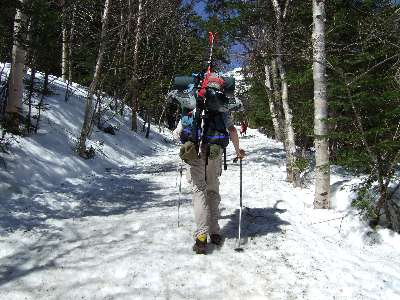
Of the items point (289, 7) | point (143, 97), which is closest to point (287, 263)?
point (289, 7)

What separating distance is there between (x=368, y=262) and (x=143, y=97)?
17.7m

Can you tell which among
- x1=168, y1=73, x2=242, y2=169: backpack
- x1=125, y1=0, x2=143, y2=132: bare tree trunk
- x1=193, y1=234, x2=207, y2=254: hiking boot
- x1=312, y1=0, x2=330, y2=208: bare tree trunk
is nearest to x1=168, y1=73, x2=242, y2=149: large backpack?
x1=168, y1=73, x2=242, y2=169: backpack

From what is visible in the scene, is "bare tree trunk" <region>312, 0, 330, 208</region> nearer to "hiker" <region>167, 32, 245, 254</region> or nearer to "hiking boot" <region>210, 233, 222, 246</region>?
"hiker" <region>167, 32, 245, 254</region>

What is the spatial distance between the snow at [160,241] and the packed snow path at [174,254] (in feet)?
0.05

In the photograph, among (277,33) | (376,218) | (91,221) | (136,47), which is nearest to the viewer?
(91,221)

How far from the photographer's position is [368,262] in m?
5.54

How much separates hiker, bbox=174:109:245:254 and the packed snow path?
0.25 metres

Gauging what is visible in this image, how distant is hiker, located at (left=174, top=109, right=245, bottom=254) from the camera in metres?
5.23

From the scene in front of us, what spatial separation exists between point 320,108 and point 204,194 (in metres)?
3.81

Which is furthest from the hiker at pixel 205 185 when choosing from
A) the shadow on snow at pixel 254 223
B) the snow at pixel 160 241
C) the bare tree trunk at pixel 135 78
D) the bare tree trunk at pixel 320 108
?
the bare tree trunk at pixel 135 78

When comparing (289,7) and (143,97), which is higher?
(289,7)

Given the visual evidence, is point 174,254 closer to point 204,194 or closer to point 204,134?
point 204,194

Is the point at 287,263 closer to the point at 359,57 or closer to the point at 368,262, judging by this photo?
the point at 368,262

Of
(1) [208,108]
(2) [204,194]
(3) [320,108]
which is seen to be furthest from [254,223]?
(3) [320,108]
